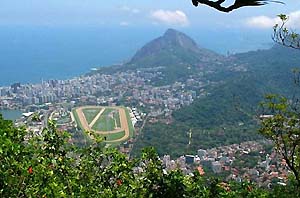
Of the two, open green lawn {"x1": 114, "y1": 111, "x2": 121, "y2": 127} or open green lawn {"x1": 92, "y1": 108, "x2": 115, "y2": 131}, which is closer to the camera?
open green lawn {"x1": 92, "y1": 108, "x2": 115, "y2": 131}

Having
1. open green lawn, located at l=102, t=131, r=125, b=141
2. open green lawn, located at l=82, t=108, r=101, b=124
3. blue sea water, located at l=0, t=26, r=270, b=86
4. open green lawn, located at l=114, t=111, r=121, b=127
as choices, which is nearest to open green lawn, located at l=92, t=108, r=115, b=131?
open green lawn, located at l=114, t=111, r=121, b=127

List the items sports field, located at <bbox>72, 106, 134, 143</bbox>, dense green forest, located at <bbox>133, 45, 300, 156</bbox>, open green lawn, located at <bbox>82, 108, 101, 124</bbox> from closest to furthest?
dense green forest, located at <bbox>133, 45, 300, 156</bbox> → sports field, located at <bbox>72, 106, 134, 143</bbox> → open green lawn, located at <bbox>82, 108, 101, 124</bbox>

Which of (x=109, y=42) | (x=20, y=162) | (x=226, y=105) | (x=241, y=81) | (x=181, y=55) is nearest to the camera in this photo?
(x=20, y=162)

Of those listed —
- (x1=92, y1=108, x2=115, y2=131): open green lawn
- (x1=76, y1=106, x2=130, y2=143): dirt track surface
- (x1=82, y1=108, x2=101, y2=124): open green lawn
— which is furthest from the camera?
(x1=82, y1=108, x2=101, y2=124): open green lawn

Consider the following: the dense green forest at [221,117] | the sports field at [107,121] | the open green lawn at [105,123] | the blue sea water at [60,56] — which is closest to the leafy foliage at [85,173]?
the dense green forest at [221,117]

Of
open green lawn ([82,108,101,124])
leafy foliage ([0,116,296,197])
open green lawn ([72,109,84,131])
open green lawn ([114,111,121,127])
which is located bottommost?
open green lawn ([114,111,121,127])

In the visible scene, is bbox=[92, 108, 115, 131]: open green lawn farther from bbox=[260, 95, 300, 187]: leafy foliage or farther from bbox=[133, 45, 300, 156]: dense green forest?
bbox=[260, 95, 300, 187]: leafy foliage

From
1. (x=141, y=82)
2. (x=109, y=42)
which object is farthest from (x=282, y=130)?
(x=109, y=42)

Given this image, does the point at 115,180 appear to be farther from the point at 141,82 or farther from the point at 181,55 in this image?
the point at 181,55

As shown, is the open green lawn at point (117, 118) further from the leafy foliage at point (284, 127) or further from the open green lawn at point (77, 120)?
the leafy foliage at point (284, 127)
